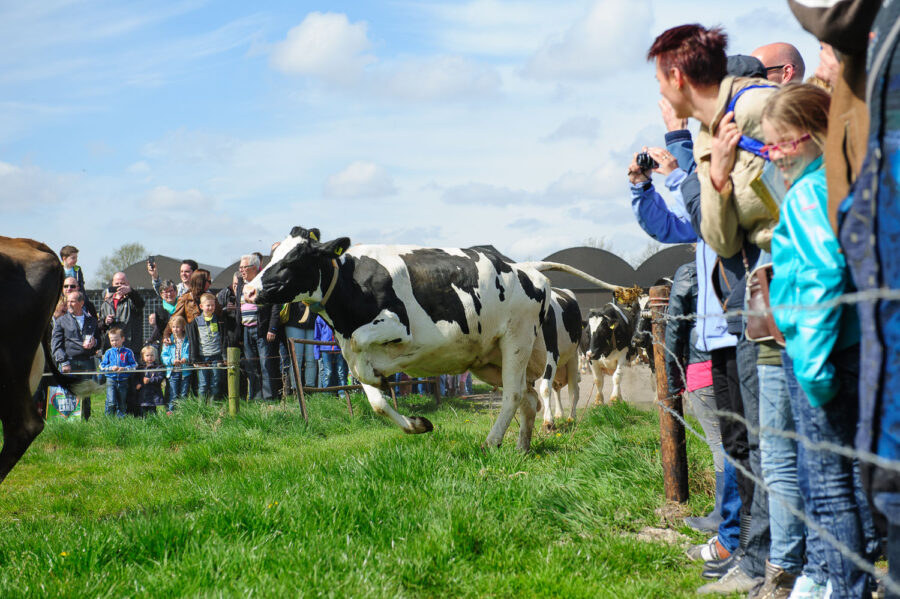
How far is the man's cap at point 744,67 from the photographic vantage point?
3361 mm

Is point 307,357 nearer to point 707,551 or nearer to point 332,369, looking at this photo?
point 332,369

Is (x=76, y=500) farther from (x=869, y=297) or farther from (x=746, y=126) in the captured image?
(x=869, y=297)

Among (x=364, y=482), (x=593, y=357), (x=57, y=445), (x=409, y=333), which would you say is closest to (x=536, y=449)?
(x=409, y=333)

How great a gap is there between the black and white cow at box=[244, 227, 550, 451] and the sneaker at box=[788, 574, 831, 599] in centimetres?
410

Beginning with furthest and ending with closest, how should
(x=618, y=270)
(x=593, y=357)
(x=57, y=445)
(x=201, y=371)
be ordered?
(x=618, y=270), (x=593, y=357), (x=201, y=371), (x=57, y=445)

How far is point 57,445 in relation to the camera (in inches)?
342

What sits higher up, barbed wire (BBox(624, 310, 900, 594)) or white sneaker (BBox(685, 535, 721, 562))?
barbed wire (BBox(624, 310, 900, 594))

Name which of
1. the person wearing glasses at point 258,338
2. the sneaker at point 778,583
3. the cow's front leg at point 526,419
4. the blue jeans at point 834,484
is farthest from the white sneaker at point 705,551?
the person wearing glasses at point 258,338

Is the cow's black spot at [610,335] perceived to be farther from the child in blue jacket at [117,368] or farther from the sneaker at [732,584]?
the sneaker at [732,584]

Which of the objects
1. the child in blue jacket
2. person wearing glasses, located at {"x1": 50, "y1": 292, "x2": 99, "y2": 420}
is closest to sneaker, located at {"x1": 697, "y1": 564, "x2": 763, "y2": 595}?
the child in blue jacket

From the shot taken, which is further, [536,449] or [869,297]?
[536,449]

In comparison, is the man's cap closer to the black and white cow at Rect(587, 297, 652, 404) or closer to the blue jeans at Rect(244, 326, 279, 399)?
the blue jeans at Rect(244, 326, 279, 399)

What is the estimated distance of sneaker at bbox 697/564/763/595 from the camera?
331 cm

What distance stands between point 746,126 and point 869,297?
125 cm
